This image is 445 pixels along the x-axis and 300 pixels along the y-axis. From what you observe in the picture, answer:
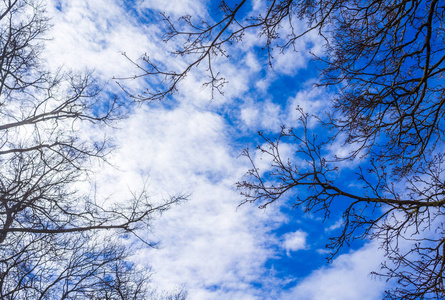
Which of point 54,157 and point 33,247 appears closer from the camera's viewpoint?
point 33,247

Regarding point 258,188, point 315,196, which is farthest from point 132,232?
point 315,196

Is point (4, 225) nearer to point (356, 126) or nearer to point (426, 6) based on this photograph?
point (356, 126)

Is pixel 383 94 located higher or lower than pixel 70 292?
higher

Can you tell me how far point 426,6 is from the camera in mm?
4234

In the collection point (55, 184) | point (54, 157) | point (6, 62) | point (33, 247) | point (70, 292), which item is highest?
point (6, 62)

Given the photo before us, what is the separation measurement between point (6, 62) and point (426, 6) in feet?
28.4

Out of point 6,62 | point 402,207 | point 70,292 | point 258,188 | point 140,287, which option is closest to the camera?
point 402,207

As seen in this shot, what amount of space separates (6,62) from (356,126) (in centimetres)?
791

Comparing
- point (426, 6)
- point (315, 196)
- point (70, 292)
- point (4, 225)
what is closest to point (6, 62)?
point (4, 225)

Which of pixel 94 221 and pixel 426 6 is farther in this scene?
pixel 94 221

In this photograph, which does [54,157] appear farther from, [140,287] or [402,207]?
[402,207]

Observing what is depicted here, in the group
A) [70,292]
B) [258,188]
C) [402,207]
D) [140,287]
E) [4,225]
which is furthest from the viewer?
[140,287]

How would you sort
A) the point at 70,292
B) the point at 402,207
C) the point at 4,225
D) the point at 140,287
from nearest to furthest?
the point at 402,207 → the point at 4,225 → the point at 70,292 → the point at 140,287

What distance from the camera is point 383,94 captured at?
4508 mm
